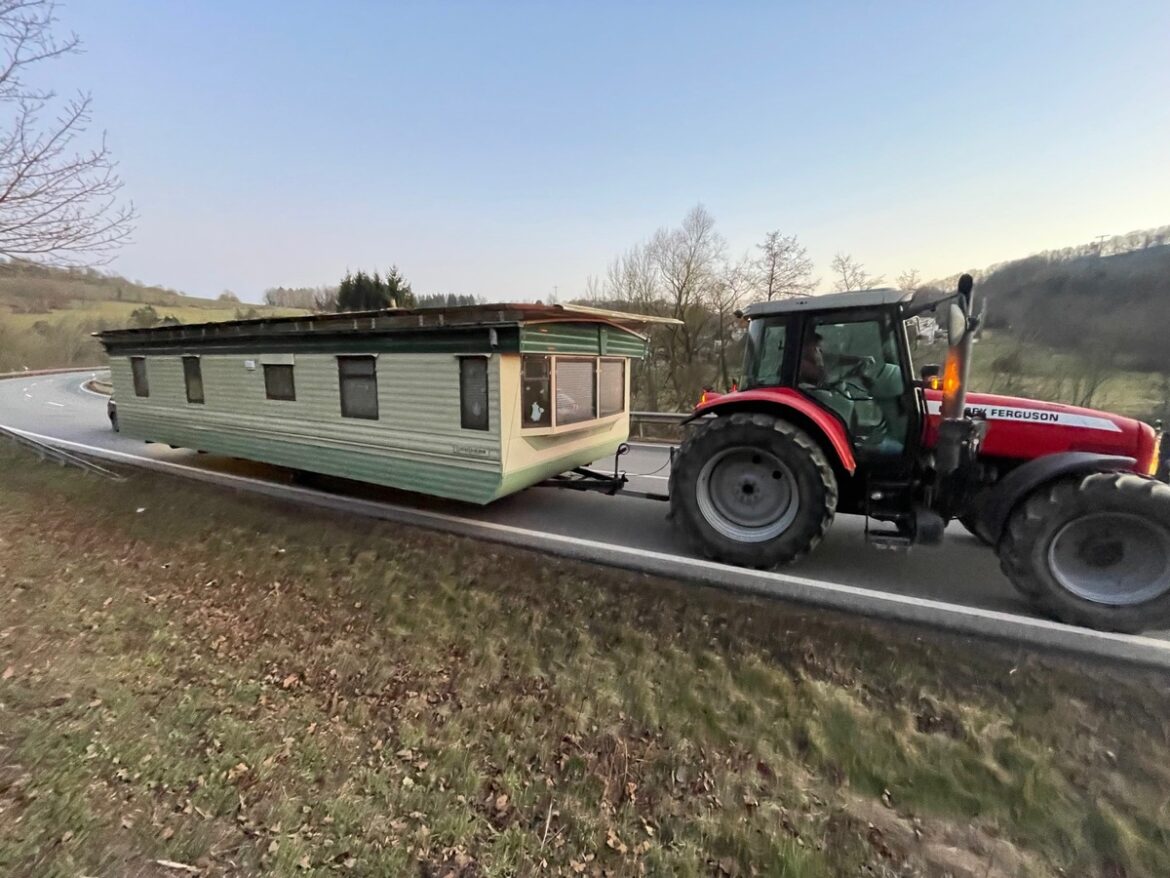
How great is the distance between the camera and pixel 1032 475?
3.79 meters

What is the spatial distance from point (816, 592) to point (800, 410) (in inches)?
59.7

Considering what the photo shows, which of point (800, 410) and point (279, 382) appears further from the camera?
point (279, 382)

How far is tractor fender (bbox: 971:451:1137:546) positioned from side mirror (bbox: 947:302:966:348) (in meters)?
1.10

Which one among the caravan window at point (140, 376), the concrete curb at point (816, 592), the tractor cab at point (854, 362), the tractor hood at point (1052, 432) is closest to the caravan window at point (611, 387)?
the concrete curb at point (816, 592)

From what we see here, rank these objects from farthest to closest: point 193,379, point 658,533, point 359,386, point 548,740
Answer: point 193,379 → point 359,386 → point 658,533 → point 548,740

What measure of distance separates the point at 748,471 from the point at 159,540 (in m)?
6.40

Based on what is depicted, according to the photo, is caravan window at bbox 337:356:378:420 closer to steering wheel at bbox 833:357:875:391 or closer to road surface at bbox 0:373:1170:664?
road surface at bbox 0:373:1170:664

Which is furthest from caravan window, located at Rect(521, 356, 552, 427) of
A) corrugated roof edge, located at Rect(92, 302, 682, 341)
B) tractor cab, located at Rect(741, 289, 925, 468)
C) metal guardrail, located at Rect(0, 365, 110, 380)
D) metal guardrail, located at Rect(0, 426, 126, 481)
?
metal guardrail, located at Rect(0, 365, 110, 380)

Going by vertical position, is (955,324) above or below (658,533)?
above

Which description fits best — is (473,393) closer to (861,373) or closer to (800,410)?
(800,410)

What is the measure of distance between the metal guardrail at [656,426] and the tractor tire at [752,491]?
7210 mm

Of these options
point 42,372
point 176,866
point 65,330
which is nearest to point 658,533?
point 176,866

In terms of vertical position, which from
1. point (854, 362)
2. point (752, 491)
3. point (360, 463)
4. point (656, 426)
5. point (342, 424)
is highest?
point (854, 362)

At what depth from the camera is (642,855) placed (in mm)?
2281
